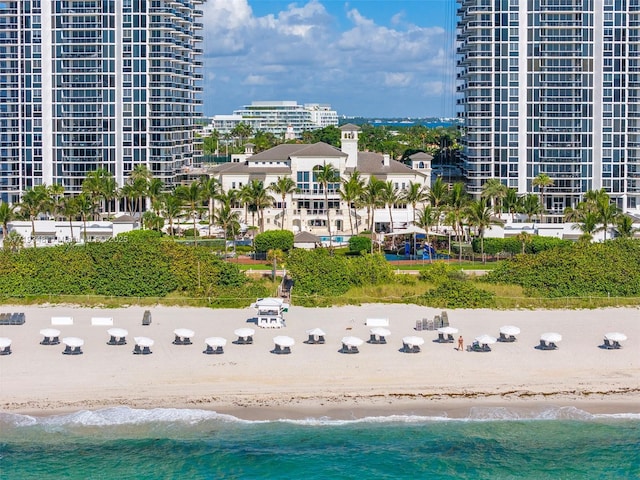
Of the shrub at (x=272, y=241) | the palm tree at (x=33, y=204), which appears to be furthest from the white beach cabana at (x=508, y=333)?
the palm tree at (x=33, y=204)

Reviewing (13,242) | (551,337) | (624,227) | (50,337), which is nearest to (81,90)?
(13,242)

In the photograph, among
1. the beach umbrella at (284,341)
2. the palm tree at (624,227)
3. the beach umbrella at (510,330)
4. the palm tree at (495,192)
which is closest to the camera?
the beach umbrella at (284,341)

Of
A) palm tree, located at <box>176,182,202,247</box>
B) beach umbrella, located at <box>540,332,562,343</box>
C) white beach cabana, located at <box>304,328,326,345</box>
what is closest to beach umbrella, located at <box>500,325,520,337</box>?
beach umbrella, located at <box>540,332,562,343</box>

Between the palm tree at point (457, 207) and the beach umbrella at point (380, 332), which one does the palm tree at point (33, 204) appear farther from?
the beach umbrella at point (380, 332)

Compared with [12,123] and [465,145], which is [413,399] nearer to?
[465,145]

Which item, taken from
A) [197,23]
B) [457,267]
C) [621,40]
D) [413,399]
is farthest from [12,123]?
[413,399]

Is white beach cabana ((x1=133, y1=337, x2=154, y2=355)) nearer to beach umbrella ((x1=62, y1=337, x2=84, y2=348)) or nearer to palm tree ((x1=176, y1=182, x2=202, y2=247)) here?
beach umbrella ((x1=62, y1=337, x2=84, y2=348))
